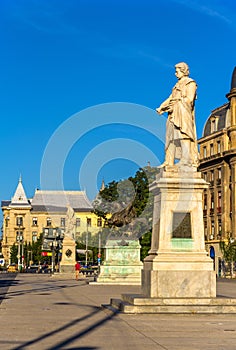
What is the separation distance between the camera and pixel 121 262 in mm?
44062

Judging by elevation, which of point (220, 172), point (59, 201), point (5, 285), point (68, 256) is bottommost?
point (5, 285)

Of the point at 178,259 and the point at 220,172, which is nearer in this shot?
the point at 178,259

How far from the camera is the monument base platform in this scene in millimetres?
17656

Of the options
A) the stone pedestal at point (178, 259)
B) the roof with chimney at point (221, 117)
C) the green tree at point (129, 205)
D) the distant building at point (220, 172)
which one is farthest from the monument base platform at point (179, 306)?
the roof with chimney at point (221, 117)

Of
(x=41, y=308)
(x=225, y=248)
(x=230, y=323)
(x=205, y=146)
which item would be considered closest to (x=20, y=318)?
(x=41, y=308)

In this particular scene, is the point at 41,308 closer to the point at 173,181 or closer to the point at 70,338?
the point at 173,181

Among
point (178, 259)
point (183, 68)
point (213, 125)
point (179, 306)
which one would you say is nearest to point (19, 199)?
point (213, 125)

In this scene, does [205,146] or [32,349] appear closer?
[32,349]

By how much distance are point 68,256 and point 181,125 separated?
49240mm

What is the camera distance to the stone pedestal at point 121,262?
4350 centimetres

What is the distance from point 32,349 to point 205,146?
269ft

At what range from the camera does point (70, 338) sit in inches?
519

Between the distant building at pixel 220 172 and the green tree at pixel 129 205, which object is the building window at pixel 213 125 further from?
the green tree at pixel 129 205

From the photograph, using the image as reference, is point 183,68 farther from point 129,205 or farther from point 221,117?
point 221,117
